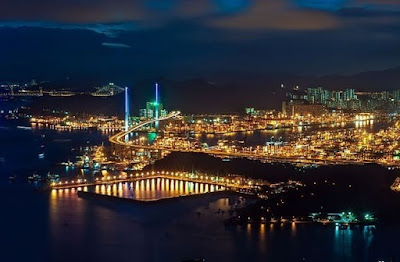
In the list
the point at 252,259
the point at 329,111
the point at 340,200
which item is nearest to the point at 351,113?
the point at 329,111

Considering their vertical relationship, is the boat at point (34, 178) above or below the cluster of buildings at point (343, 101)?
below

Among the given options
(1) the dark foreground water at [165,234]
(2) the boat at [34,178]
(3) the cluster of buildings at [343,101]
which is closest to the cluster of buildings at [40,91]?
(3) the cluster of buildings at [343,101]

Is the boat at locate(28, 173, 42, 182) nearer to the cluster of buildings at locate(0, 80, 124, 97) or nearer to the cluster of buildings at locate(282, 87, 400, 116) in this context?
the cluster of buildings at locate(282, 87, 400, 116)

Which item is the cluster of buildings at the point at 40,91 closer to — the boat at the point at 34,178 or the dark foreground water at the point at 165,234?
the boat at the point at 34,178

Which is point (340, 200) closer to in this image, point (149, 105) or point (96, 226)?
point (96, 226)

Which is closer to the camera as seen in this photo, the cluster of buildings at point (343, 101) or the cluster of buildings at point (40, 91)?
the cluster of buildings at point (343, 101)

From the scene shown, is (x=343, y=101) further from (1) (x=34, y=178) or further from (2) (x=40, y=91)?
(1) (x=34, y=178)

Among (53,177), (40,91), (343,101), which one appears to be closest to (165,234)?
(53,177)
